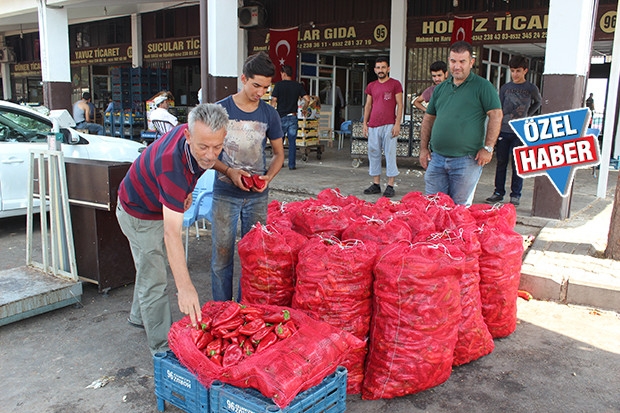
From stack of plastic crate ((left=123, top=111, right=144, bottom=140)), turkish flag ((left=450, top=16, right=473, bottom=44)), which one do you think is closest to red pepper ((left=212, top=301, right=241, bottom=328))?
turkish flag ((left=450, top=16, right=473, bottom=44))

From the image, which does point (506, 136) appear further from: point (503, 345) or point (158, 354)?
point (158, 354)

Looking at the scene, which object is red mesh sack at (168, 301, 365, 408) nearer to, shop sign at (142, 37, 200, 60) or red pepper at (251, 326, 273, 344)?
red pepper at (251, 326, 273, 344)

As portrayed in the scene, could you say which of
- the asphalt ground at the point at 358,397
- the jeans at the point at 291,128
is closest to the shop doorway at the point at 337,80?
the jeans at the point at 291,128

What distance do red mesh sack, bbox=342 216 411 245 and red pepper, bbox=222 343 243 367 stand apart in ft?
4.00

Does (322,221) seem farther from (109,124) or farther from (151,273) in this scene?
(109,124)

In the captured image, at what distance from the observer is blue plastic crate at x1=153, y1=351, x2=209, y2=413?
8.87ft

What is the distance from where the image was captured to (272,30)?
1479 cm

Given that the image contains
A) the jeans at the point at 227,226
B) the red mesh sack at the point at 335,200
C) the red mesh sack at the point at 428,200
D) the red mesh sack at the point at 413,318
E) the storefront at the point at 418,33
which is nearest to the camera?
the red mesh sack at the point at 413,318

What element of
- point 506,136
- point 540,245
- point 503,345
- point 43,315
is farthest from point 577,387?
point 506,136

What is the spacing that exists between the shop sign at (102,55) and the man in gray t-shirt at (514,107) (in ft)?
50.2

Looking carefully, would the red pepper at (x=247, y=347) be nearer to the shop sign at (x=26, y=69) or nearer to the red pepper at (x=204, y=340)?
→ the red pepper at (x=204, y=340)

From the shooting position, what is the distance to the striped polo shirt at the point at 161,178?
9.14ft

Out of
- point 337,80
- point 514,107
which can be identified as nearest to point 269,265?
point 514,107

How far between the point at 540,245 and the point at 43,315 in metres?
4.68
